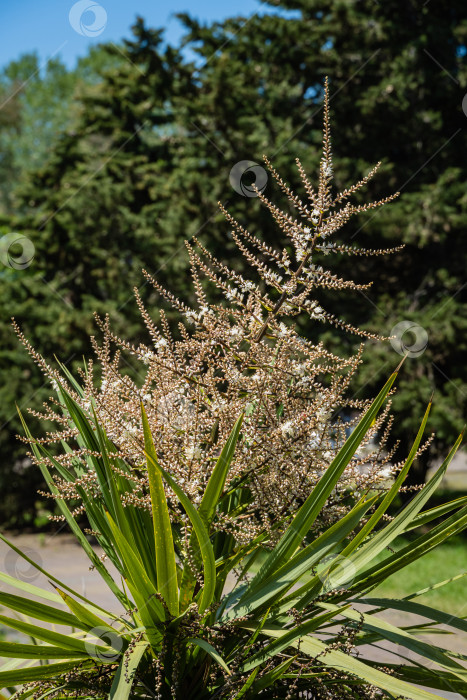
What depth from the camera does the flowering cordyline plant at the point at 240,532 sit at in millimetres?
1455

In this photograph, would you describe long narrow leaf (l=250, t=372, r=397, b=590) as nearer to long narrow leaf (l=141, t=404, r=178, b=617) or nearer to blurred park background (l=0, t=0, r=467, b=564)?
long narrow leaf (l=141, t=404, r=178, b=617)

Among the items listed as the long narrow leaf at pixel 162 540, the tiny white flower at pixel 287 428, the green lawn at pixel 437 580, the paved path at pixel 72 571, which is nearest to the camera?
the long narrow leaf at pixel 162 540

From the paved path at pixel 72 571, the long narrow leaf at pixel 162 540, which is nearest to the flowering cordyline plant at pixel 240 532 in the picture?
the long narrow leaf at pixel 162 540

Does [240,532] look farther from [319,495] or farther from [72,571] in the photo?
→ [72,571]

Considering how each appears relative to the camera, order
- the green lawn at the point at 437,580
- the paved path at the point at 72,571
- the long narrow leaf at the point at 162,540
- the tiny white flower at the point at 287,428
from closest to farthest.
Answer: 1. the long narrow leaf at the point at 162,540
2. the tiny white flower at the point at 287,428
3. the paved path at the point at 72,571
4. the green lawn at the point at 437,580

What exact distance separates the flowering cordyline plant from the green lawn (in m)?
5.68

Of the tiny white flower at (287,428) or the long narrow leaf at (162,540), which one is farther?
the tiny white flower at (287,428)

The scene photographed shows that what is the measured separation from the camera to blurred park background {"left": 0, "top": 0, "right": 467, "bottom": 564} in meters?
9.65

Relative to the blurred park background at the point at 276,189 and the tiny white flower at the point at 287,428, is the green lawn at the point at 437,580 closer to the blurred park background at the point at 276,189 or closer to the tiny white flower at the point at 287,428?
the blurred park background at the point at 276,189

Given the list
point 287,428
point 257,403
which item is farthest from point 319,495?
point 257,403

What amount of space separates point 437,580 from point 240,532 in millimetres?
7235

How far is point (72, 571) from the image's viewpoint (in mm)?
8742

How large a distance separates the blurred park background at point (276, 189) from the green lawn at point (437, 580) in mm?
228

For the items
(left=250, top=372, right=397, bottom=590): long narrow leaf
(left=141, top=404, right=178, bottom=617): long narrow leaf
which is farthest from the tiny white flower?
(left=141, top=404, right=178, bottom=617): long narrow leaf
